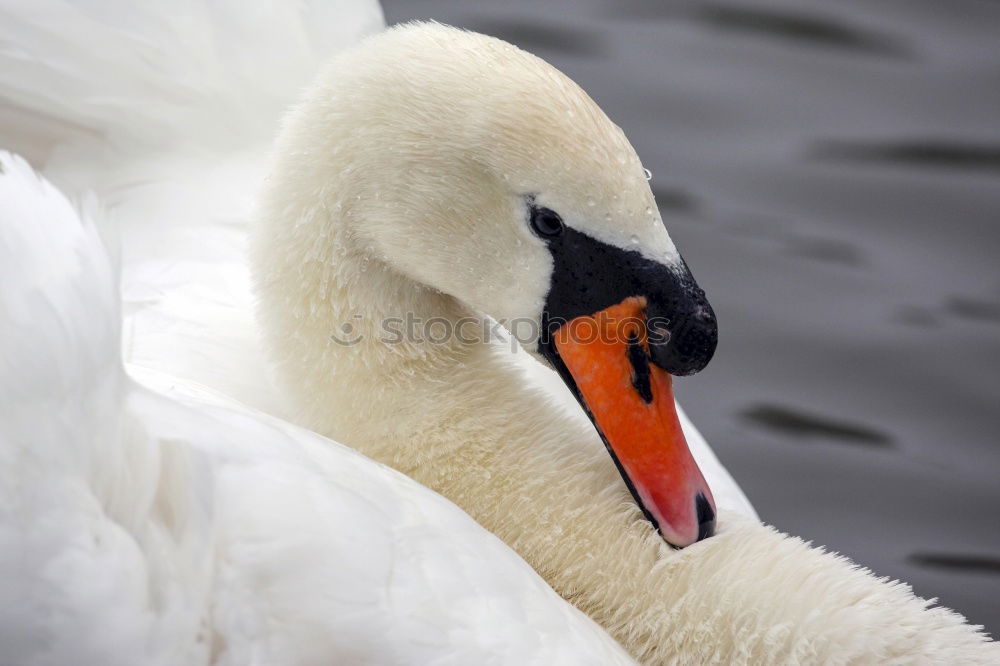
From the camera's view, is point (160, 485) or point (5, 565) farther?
point (160, 485)

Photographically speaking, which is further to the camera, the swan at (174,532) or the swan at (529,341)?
the swan at (529,341)

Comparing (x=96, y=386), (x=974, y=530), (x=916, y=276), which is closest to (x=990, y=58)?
(x=916, y=276)

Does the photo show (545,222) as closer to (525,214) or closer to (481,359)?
(525,214)

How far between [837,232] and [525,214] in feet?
10.5

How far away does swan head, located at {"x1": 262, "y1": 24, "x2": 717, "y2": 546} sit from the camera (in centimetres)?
269

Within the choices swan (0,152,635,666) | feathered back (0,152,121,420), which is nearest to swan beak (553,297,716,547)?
swan (0,152,635,666)

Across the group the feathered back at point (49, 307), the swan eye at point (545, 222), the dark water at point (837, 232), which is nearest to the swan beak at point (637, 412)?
the swan eye at point (545, 222)

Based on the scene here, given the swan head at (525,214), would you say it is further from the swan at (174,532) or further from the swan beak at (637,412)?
the swan at (174,532)

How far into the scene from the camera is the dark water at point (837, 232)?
15.5 feet

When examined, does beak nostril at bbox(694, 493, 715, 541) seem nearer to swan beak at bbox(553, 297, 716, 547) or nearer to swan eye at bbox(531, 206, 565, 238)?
swan beak at bbox(553, 297, 716, 547)

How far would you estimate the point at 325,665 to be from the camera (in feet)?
7.59

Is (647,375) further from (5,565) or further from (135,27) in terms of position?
(135,27)

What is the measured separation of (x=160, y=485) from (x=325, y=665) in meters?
0.35

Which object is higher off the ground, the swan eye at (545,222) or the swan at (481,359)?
the swan eye at (545,222)
